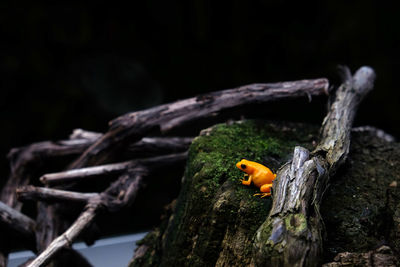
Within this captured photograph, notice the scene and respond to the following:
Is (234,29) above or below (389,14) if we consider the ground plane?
below

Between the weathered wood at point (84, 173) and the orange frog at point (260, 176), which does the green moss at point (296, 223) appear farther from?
the weathered wood at point (84, 173)

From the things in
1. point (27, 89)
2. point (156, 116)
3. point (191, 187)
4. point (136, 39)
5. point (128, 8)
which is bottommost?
point (191, 187)

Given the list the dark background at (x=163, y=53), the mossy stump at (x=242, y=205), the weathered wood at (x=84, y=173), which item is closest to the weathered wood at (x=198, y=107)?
the weathered wood at (x=84, y=173)

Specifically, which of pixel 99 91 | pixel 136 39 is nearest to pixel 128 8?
pixel 136 39

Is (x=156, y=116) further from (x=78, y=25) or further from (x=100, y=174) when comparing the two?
(x=78, y=25)

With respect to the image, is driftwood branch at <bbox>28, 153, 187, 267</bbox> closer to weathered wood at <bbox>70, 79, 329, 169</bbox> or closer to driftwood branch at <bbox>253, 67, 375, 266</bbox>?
weathered wood at <bbox>70, 79, 329, 169</bbox>

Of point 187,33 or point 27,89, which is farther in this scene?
point 187,33

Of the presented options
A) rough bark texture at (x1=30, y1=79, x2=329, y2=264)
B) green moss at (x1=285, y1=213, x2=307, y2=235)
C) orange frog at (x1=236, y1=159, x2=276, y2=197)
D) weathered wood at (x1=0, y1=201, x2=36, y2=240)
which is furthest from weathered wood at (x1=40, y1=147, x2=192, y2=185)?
green moss at (x1=285, y1=213, x2=307, y2=235)

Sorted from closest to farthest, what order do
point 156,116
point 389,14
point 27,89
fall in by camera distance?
point 156,116 → point 27,89 → point 389,14

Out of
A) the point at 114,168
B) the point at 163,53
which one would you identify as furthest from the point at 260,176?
the point at 163,53
